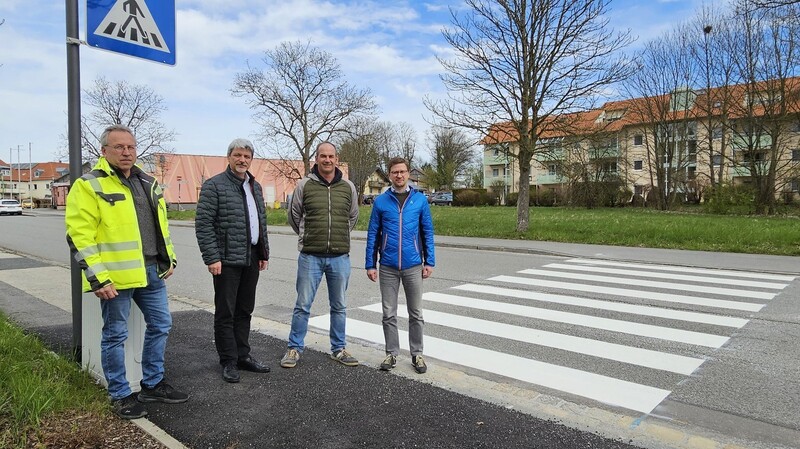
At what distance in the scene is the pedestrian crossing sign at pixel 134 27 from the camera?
402 centimetres

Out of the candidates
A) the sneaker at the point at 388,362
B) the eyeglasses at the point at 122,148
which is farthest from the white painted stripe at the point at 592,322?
the eyeglasses at the point at 122,148

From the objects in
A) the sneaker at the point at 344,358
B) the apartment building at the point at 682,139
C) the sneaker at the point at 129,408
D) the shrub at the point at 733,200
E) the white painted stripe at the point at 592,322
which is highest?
the apartment building at the point at 682,139

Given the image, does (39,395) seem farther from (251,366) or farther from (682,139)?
(682,139)

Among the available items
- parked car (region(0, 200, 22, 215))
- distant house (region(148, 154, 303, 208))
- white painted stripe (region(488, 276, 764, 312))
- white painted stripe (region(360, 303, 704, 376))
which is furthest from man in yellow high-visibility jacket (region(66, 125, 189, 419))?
parked car (region(0, 200, 22, 215))

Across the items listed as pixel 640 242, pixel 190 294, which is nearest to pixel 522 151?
pixel 640 242

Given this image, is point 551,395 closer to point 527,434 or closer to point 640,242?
point 527,434

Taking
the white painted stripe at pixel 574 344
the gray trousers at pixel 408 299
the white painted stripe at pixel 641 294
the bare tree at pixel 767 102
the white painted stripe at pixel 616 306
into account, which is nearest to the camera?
the gray trousers at pixel 408 299

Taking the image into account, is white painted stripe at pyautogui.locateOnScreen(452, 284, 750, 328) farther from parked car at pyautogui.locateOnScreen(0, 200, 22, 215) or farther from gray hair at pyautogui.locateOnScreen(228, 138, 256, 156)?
parked car at pyautogui.locateOnScreen(0, 200, 22, 215)

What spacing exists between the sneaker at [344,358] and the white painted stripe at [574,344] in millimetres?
1882

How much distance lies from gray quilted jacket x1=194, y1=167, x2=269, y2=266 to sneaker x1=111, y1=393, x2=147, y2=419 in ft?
A: 3.64

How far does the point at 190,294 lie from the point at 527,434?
668 centimetres

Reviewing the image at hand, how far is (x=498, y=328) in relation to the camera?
6.13m

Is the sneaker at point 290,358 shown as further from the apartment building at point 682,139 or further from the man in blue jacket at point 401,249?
the apartment building at point 682,139

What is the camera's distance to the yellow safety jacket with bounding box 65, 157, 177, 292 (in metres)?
3.16
